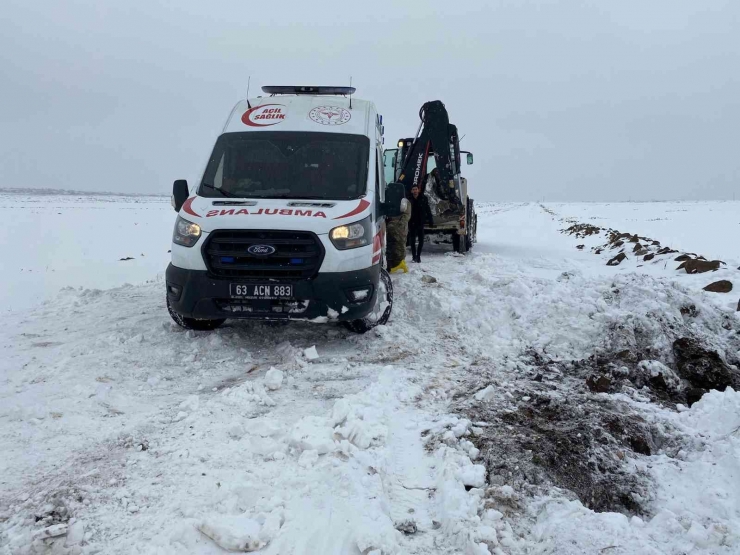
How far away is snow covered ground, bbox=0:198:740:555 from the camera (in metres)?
2.21

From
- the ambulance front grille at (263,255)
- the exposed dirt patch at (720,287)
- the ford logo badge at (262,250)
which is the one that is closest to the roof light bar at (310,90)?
the ambulance front grille at (263,255)

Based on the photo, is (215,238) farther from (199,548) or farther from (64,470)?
(199,548)

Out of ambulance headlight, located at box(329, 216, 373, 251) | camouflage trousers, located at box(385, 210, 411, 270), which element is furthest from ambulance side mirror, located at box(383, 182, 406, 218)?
camouflage trousers, located at box(385, 210, 411, 270)

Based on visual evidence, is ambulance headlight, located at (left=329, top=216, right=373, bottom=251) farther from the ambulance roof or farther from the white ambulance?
the ambulance roof

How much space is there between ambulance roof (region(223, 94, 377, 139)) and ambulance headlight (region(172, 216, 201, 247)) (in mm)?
1617

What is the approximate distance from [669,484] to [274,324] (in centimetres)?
396

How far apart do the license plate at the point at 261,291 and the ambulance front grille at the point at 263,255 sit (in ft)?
0.24

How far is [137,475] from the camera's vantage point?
8.57 ft

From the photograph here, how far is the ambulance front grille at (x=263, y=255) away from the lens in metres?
4.57

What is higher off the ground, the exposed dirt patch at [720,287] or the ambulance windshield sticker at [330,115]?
the ambulance windshield sticker at [330,115]

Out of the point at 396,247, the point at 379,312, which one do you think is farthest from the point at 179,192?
the point at 396,247

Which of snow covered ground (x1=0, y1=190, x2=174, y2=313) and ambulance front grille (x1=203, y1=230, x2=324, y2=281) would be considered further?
snow covered ground (x1=0, y1=190, x2=174, y2=313)

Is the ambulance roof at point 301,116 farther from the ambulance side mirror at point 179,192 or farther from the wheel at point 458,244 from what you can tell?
the wheel at point 458,244

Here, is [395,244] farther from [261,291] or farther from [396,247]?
[261,291]
